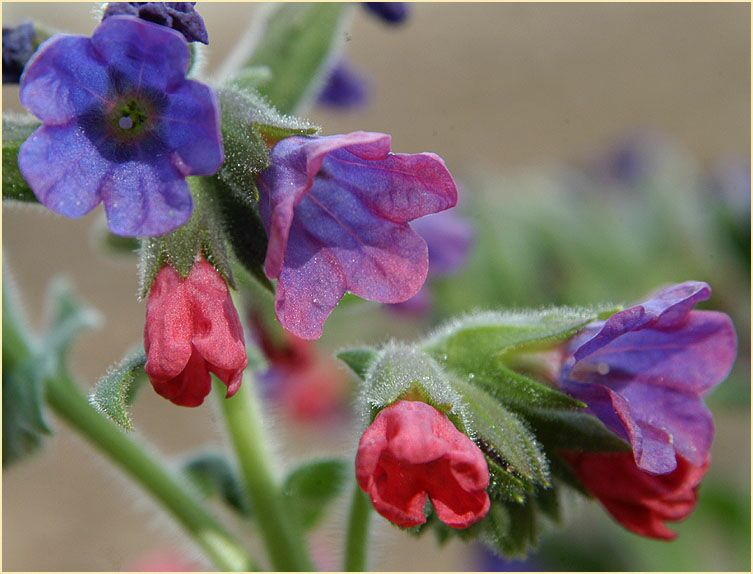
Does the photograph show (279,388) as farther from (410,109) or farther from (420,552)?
(410,109)

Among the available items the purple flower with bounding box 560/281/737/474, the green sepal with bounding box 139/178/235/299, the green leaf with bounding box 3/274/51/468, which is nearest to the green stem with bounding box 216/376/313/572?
the green leaf with bounding box 3/274/51/468

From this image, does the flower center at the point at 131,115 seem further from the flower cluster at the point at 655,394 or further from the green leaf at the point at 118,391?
the flower cluster at the point at 655,394

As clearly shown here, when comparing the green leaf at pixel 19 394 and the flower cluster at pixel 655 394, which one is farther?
the green leaf at pixel 19 394

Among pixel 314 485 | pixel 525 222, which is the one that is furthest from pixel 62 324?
pixel 525 222

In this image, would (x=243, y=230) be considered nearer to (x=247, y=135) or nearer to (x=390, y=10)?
(x=247, y=135)

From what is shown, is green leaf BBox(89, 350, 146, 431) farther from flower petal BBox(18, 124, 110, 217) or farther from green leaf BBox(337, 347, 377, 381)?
green leaf BBox(337, 347, 377, 381)

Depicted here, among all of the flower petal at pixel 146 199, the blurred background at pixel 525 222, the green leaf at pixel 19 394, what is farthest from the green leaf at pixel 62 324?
the flower petal at pixel 146 199

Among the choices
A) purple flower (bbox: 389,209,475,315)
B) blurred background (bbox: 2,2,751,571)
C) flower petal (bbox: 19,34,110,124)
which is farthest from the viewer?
blurred background (bbox: 2,2,751,571)
